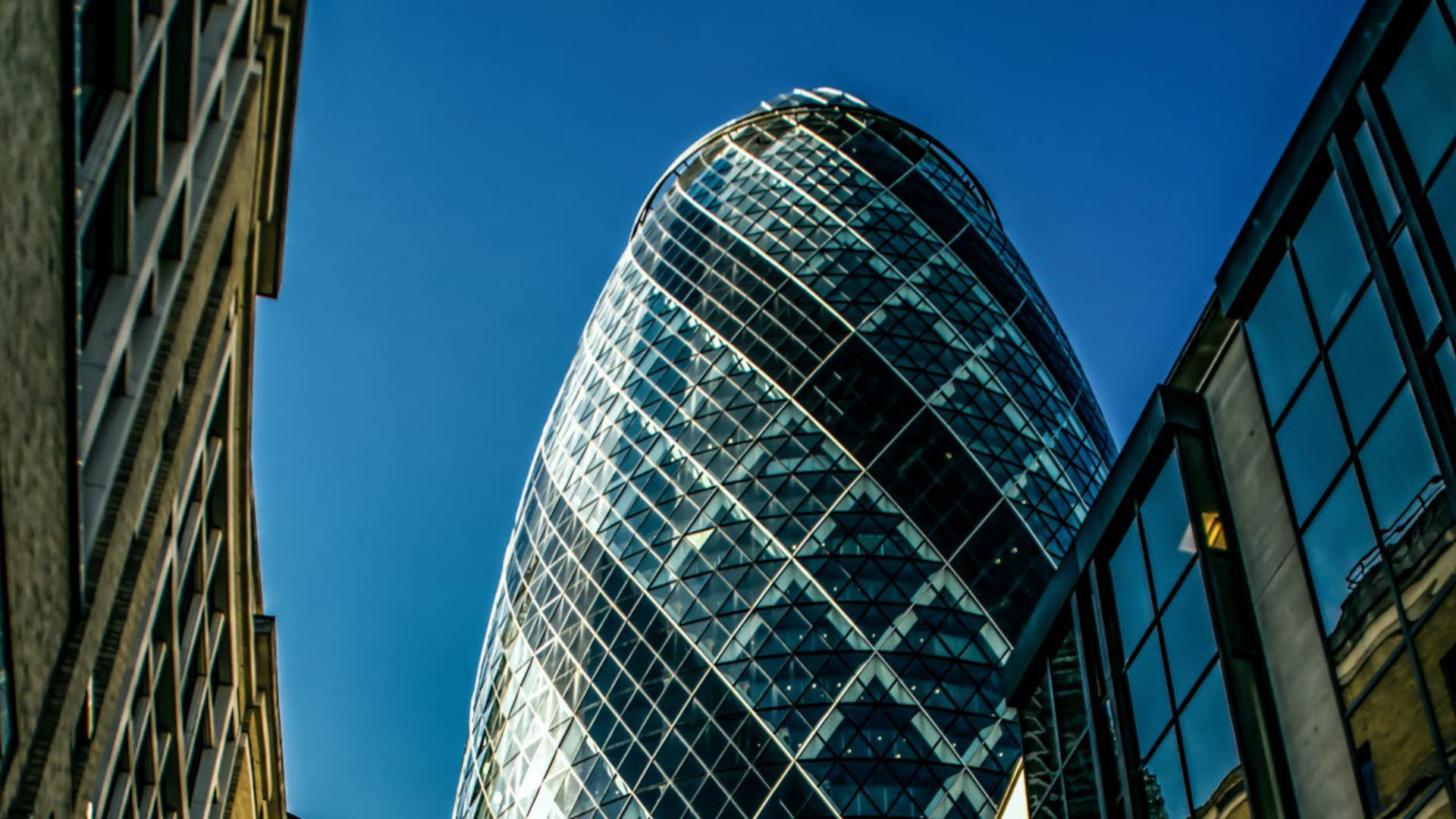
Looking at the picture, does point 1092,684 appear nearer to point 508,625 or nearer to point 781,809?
point 781,809

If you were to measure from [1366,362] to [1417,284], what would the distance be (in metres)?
0.82

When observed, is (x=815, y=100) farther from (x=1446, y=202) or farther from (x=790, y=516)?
(x=1446, y=202)

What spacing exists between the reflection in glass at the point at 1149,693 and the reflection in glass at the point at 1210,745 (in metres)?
0.55

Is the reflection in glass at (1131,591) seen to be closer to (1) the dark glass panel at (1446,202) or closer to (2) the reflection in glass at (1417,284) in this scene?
(2) the reflection in glass at (1417,284)

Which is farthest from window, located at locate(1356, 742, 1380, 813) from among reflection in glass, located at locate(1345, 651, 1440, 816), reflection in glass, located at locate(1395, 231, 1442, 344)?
reflection in glass, located at locate(1395, 231, 1442, 344)

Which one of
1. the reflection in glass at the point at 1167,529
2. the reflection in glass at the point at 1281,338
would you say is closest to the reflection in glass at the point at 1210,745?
the reflection in glass at the point at 1167,529

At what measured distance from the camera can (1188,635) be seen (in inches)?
570

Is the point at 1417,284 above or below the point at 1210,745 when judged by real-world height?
above

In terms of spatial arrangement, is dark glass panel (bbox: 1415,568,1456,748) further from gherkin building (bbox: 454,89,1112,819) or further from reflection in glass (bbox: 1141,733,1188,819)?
gherkin building (bbox: 454,89,1112,819)

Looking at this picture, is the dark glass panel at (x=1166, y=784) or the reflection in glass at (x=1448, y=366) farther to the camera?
the dark glass panel at (x=1166, y=784)

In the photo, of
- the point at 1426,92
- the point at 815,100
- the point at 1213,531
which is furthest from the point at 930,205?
the point at 1426,92

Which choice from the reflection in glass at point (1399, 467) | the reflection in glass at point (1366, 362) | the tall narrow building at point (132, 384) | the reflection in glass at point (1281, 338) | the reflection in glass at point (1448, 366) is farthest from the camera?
the reflection in glass at point (1281, 338)

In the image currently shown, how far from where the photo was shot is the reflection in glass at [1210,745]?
43.9 ft

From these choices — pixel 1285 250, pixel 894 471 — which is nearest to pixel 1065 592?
pixel 1285 250
